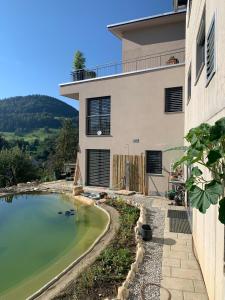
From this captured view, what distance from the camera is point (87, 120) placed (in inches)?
760

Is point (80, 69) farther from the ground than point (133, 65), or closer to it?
closer to it

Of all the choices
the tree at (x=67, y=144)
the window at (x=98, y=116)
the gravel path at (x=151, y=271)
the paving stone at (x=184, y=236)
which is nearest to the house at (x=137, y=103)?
the window at (x=98, y=116)

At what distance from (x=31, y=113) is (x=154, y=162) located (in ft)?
312

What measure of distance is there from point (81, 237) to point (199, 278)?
16.3 feet

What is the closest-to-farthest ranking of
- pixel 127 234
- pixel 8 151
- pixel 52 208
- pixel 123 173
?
pixel 127 234 < pixel 52 208 < pixel 123 173 < pixel 8 151

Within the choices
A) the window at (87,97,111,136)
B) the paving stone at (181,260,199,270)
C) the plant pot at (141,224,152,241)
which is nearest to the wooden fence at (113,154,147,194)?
the window at (87,97,111,136)

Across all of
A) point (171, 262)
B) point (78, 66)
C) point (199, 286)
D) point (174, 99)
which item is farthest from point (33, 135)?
point (199, 286)

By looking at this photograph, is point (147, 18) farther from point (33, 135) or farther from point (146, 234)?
point (33, 135)

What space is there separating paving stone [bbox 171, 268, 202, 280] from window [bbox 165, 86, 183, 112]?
33.1 ft

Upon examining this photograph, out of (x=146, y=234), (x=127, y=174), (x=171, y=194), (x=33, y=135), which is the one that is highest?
(x=33, y=135)

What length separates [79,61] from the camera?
20031mm

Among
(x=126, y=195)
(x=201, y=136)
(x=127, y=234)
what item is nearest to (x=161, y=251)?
(x=127, y=234)

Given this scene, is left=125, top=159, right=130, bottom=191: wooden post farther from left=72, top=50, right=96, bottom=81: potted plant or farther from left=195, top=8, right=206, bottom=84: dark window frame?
left=195, top=8, right=206, bottom=84: dark window frame

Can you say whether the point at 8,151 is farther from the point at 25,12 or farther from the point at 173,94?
the point at 173,94
